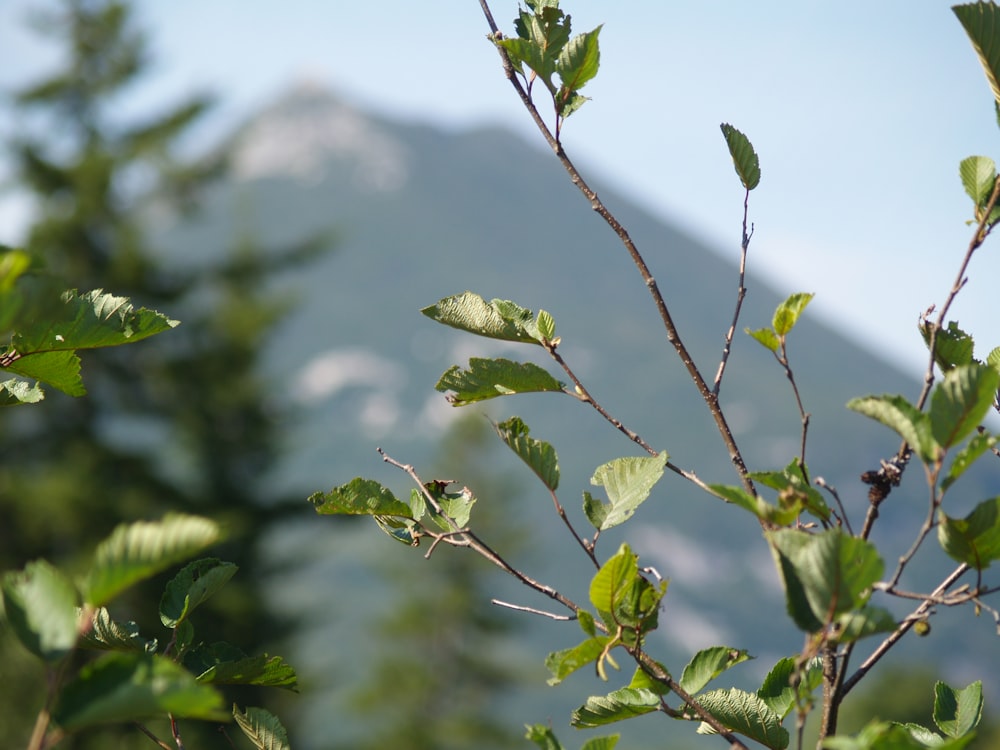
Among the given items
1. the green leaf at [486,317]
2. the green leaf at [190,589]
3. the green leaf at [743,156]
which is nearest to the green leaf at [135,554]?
the green leaf at [190,589]

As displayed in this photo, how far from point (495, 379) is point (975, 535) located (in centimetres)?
62

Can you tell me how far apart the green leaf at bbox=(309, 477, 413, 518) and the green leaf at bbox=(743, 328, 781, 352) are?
0.52m

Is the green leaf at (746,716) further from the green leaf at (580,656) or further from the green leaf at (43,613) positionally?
the green leaf at (43,613)

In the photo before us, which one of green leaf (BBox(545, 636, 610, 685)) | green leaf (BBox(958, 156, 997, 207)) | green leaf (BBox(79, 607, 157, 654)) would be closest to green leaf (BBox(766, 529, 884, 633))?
green leaf (BBox(545, 636, 610, 685))

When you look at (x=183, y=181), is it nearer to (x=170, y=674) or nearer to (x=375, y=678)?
(x=375, y=678)

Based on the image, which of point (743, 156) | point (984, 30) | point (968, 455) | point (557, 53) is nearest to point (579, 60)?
point (557, 53)

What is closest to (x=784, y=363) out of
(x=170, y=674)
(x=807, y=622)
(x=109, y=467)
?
(x=807, y=622)

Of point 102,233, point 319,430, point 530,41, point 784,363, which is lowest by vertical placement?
point 319,430

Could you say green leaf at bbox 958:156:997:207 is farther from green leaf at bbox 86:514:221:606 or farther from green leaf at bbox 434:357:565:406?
green leaf at bbox 86:514:221:606

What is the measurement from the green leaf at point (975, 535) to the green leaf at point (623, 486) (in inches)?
13.0

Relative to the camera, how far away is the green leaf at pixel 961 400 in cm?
87

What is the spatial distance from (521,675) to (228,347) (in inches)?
693

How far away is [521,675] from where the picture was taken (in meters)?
33.2

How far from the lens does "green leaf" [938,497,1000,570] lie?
0.92 meters
